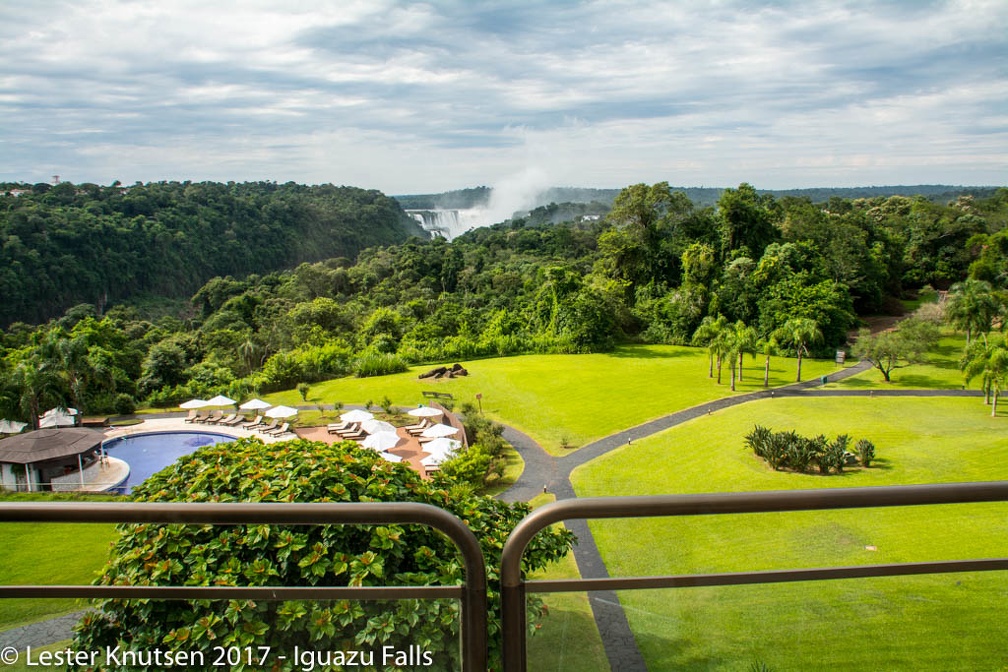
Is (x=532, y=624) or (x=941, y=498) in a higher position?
(x=941, y=498)

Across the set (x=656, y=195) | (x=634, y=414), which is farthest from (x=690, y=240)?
(x=634, y=414)

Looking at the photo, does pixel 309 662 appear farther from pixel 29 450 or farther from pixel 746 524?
pixel 29 450

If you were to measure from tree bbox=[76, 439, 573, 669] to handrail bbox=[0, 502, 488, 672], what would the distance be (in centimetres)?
5

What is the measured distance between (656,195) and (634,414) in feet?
68.5

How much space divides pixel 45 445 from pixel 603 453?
13.8 m

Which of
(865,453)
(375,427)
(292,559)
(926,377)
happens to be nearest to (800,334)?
(926,377)

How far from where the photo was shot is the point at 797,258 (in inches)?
1329

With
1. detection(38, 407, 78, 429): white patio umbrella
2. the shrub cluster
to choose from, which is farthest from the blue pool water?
the shrub cluster

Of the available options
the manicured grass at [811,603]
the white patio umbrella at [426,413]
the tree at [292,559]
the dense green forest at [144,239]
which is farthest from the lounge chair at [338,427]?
the dense green forest at [144,239]

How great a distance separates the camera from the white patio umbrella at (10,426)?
775 inches

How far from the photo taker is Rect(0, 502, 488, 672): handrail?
135 centimetres

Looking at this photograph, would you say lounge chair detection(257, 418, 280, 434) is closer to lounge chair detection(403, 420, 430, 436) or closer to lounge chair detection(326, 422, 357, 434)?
lounge chair detection(326, 422, 357, 434)

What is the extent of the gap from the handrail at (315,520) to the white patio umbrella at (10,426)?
2283cm

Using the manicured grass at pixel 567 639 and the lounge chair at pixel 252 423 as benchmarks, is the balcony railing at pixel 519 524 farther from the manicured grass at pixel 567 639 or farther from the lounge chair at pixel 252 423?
the lounge chair at pixel 252 423
